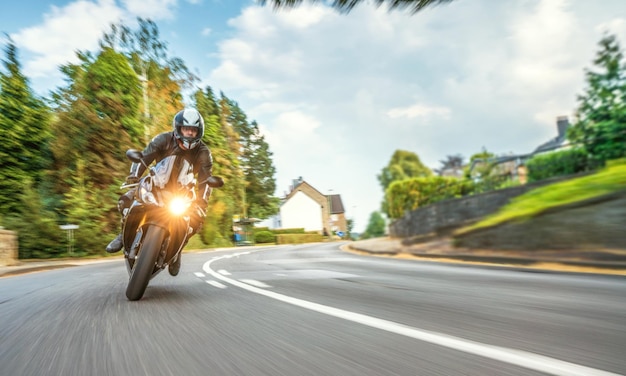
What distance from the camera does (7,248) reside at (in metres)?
15.4

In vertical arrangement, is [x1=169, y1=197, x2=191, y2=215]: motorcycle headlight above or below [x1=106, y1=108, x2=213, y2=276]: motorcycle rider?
below

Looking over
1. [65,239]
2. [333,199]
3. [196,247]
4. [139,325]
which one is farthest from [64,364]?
[333,199]

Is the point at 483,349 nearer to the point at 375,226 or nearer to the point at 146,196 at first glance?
the point at 146,196

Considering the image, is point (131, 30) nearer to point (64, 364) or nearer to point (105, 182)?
point (105, 182)

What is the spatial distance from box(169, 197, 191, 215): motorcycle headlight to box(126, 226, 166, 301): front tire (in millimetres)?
242

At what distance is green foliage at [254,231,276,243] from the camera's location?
48.3m

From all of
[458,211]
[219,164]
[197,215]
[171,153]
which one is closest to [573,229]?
[458,211]

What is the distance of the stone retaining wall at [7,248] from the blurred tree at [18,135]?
6.11 m

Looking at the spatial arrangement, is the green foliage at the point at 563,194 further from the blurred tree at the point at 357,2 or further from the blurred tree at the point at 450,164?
the blurred tree at the point at 450,164

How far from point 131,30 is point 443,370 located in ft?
100

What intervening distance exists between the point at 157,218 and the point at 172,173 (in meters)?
0.52

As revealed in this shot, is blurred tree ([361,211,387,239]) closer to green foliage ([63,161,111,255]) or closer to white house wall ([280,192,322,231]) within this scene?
white house wall ([280,192,322,231])

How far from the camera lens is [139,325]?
3.11 meters

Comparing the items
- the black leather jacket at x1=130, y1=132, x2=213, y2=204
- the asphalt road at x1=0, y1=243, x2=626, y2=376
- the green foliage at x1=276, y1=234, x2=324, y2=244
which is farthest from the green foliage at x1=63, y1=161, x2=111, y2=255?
the green foliage at x1=276, y1=234, x2=324, y2=244
